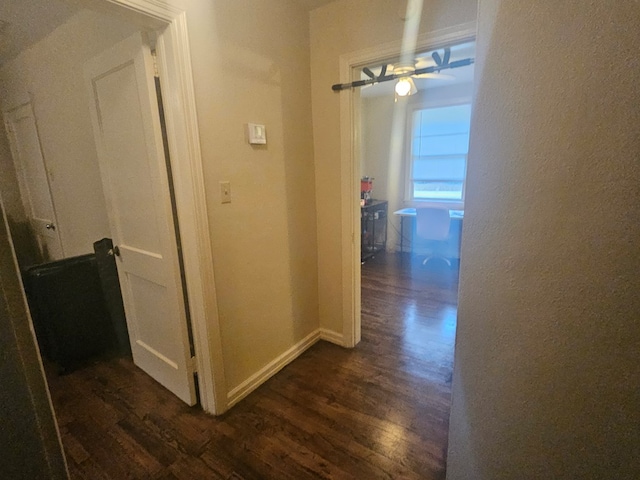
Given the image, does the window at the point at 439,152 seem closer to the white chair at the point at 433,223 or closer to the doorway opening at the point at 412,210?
the doorway opening at the point at 412,210

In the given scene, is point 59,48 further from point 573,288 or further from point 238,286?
point 573,288

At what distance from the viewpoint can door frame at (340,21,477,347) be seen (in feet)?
5.39

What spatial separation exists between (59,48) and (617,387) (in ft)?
11.4

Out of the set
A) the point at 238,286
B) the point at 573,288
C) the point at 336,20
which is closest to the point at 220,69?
the point at 336,20

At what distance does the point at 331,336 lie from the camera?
245 centimetres

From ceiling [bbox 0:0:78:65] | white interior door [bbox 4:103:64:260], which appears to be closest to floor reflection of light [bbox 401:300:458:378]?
ceiling [bbox 0:0:78:65]

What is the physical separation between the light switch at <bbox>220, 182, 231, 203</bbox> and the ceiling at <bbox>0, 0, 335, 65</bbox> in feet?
4.28

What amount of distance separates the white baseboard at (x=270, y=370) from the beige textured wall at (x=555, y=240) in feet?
4.60

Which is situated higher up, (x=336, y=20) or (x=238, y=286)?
(x=336, y=20)

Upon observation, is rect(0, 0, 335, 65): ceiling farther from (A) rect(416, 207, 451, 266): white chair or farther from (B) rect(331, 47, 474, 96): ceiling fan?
(A) rect(416, 207, 451, 266): white chair

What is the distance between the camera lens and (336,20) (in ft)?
6.36

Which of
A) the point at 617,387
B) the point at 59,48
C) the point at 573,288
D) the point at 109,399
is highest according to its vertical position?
the point at 59,48

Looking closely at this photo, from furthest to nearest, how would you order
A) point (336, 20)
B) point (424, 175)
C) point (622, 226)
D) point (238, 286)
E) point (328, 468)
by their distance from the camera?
point (424, 175), point (336, 20), point (238, 286), point (328, 468), point (622, 226)

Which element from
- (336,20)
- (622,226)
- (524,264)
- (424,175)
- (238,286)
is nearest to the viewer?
(622,226)
